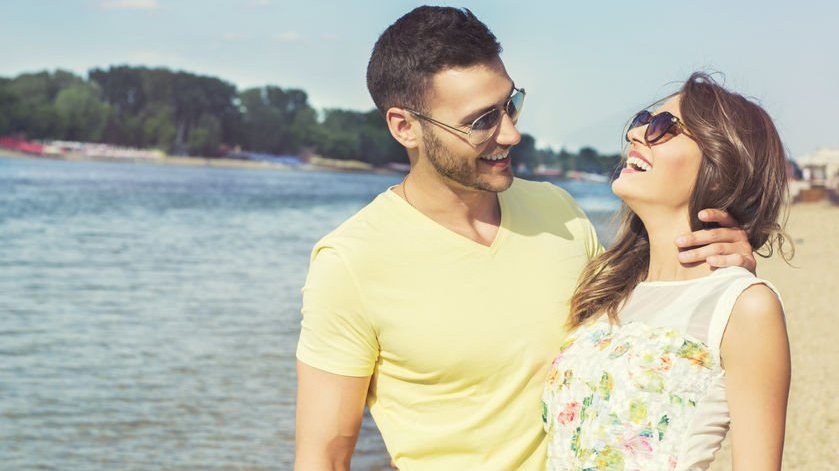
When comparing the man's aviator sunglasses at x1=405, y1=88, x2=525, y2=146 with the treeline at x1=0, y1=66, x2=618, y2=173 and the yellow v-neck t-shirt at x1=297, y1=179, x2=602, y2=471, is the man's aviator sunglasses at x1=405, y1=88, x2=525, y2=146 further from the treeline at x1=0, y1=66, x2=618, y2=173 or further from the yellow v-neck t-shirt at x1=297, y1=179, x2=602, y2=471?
the treeline at x1=0, y1=66, x2=618, y2=173

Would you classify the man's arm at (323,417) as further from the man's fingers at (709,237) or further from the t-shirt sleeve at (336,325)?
the man's fingers at (709,237)

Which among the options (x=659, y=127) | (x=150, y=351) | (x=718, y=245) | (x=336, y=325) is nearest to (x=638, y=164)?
(x=659, y=127)

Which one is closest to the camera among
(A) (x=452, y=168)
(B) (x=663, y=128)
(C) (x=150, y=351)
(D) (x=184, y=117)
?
(B) (x=663, y=128)

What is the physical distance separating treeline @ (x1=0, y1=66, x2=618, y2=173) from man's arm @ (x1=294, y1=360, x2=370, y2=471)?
366 ft

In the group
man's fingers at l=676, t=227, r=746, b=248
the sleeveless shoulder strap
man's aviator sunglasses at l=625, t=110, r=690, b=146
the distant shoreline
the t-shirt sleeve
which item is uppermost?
man's aviator sunglasses at l=625, t=110, r=690, b=146

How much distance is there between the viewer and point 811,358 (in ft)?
39.0

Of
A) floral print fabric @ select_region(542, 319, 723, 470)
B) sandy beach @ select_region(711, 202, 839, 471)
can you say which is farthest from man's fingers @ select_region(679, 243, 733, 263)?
sandy beach @ select_region(711, 202, 839, 471)

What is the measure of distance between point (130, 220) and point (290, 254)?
48.5 ft

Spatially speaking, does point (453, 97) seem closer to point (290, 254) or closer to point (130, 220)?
point (290, 254)

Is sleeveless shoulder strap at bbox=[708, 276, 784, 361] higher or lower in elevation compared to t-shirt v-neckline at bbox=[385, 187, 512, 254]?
lower

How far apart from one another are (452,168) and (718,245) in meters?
0.82

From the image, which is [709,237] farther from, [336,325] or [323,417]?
[323,417]

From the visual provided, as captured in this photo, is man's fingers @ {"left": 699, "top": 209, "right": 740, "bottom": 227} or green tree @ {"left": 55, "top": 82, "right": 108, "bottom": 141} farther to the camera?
green tree @ {"left": 55, "top": 82, "right": 108, "bottom": 141}

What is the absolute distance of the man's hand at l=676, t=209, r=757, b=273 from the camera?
3.06 m
